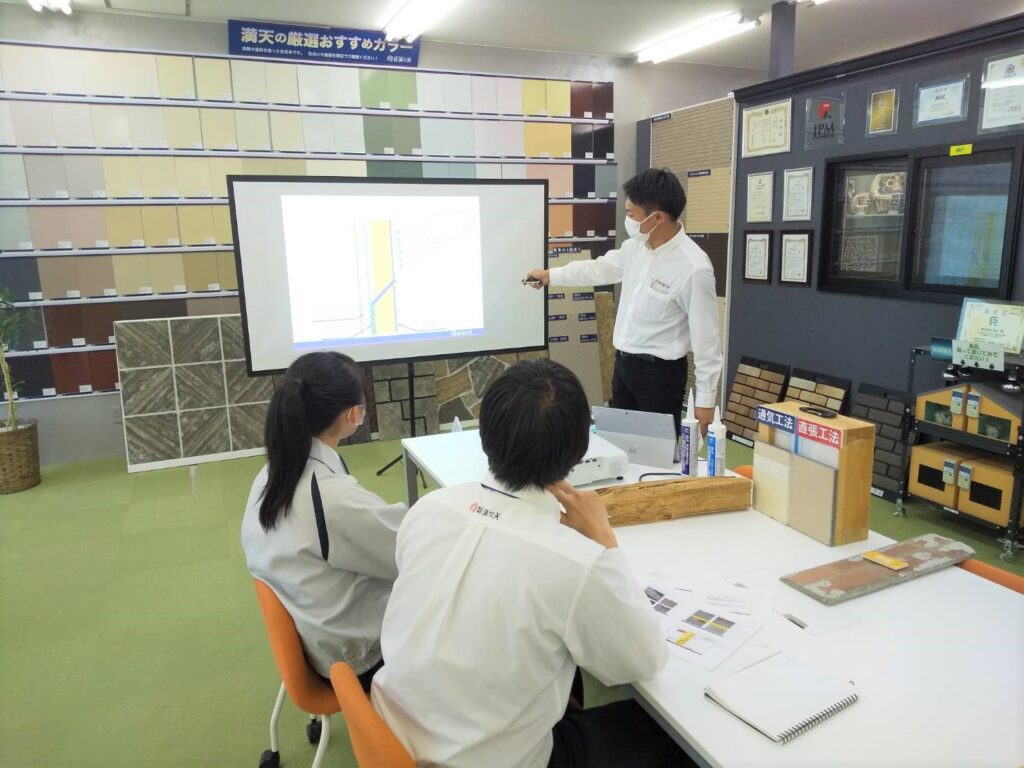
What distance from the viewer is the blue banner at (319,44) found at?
4.59 metres

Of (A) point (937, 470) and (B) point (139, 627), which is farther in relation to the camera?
(A) point (937, 470)

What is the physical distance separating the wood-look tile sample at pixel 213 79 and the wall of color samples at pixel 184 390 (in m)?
1.41

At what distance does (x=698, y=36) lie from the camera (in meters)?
5.16

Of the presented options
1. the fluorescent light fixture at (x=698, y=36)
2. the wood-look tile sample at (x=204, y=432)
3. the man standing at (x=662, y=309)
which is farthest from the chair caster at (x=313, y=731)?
the fluorescent light fixture at (x=698, y=36)

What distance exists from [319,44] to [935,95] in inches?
149

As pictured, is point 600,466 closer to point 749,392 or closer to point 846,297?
point 846,297

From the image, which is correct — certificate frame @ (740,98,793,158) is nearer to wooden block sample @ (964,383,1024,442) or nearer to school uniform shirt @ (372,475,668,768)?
wooden block sample @ (964,383,1024,442)

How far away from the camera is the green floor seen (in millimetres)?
1994

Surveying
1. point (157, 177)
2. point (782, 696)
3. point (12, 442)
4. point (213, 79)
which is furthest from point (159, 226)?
point (782, 696)

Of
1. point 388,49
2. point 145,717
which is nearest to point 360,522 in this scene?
point 145,717

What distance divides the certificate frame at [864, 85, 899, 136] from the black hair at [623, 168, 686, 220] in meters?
1.56

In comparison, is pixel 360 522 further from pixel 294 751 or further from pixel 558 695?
pixel 294 751

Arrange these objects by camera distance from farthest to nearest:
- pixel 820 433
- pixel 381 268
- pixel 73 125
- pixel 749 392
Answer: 1. pixel 749 392
2. pixel 73 125
3. pixel 381 268
4. pixel 820 433


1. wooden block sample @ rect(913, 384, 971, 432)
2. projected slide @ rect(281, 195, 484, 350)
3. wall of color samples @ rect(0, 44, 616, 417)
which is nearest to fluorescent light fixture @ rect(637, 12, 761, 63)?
wall of color samples @ rect(0, 44, 616, 417)
